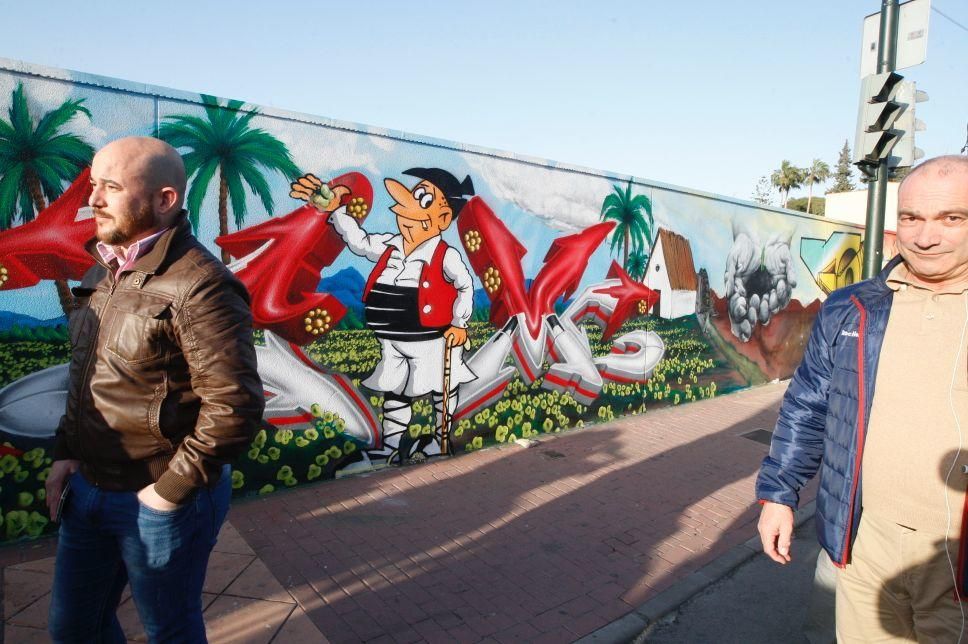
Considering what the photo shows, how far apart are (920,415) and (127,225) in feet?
8.51

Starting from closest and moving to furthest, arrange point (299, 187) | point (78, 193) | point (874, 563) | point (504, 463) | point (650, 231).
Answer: point (874, 563)
point (78, 193)
point (299, 187)
point (504, 463)
point (650, 231)

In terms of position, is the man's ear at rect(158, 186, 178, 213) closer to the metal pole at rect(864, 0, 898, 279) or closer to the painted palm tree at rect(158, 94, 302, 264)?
the painted palm tree at rect(158, 94, 302, 264)

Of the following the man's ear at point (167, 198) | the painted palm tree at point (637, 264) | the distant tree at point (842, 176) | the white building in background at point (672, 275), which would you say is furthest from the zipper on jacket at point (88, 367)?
the distant tree at point (842, 176)

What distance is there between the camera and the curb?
129 inches

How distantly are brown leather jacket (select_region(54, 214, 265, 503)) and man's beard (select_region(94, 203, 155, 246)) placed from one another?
0.08m

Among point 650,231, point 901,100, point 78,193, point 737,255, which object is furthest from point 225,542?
point 737,255

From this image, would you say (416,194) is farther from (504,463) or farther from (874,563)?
(874,563)

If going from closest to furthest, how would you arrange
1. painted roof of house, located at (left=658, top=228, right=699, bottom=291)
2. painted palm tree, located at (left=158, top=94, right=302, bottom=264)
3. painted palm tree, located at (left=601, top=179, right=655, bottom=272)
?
painted palm tree, located at (left=158, top=94, right=302, bottom=264) < painted palm tree, located at (left=601, top=179, right=655, bottom=272) < painted roof of house, located at (left=658, top=228, right=699, bottom=291)

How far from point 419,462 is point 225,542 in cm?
208

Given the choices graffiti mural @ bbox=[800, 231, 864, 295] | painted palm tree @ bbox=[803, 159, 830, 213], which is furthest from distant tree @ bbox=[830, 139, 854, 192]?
graffiti mural @ bbox=[800, 231, 864, 295]

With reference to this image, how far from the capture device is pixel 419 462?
575 cm

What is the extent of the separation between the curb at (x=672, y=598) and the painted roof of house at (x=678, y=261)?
442 centimetres

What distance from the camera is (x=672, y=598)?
12.0 feet

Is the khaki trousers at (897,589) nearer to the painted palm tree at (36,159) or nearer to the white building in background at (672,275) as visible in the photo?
the painted palm tree at (36,159)
